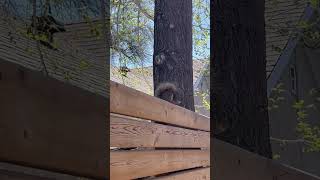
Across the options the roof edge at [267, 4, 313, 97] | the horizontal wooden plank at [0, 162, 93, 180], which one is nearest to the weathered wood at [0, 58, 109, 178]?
the horizontal wooden plank at [0, 162, 93, 180]

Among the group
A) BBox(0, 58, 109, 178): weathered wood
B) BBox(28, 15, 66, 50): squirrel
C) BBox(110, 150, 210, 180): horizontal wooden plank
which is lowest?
BBox(110, 150, 210, 180): horizontal wooden plank

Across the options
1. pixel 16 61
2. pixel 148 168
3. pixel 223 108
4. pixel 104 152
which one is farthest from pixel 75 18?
pixel 148 168

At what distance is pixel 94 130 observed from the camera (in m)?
1.49

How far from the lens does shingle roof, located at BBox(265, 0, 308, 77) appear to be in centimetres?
149

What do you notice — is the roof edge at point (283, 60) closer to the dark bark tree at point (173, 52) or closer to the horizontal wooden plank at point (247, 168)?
the horizontal wooden plank at point (247, 168)

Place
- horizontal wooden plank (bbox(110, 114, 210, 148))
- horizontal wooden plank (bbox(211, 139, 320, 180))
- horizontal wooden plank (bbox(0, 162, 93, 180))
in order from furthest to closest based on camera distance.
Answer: horizontal wooden plank (bbox(110, 114, 210, 148)), horizontal wooden plank (bbox(211, 139, 320, 180)), horizontal wooden plank (bbox(0, 162, 93, 180))

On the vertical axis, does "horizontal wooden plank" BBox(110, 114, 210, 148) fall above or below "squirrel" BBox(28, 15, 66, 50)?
below

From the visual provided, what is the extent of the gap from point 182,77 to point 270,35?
132 inches

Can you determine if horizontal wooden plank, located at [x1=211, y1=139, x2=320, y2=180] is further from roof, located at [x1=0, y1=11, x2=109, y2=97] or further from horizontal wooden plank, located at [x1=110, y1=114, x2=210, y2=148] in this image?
horizontal wooden plank, located at [x1=110, y1=114, x2=210, y2=148]

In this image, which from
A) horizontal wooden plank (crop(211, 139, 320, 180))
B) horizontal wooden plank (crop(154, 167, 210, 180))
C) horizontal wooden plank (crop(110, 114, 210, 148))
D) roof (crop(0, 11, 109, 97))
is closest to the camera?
roof (crop(0, 11, 109, 97))

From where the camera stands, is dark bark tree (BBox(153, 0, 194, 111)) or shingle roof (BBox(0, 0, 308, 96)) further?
dark bark tree (BBox(153, 0, 194, 111))

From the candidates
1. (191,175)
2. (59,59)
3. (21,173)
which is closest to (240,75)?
(59,59)

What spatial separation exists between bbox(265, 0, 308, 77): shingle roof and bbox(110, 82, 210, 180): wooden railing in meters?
0.94

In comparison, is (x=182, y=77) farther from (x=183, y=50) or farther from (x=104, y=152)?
(x=104, y=152)
